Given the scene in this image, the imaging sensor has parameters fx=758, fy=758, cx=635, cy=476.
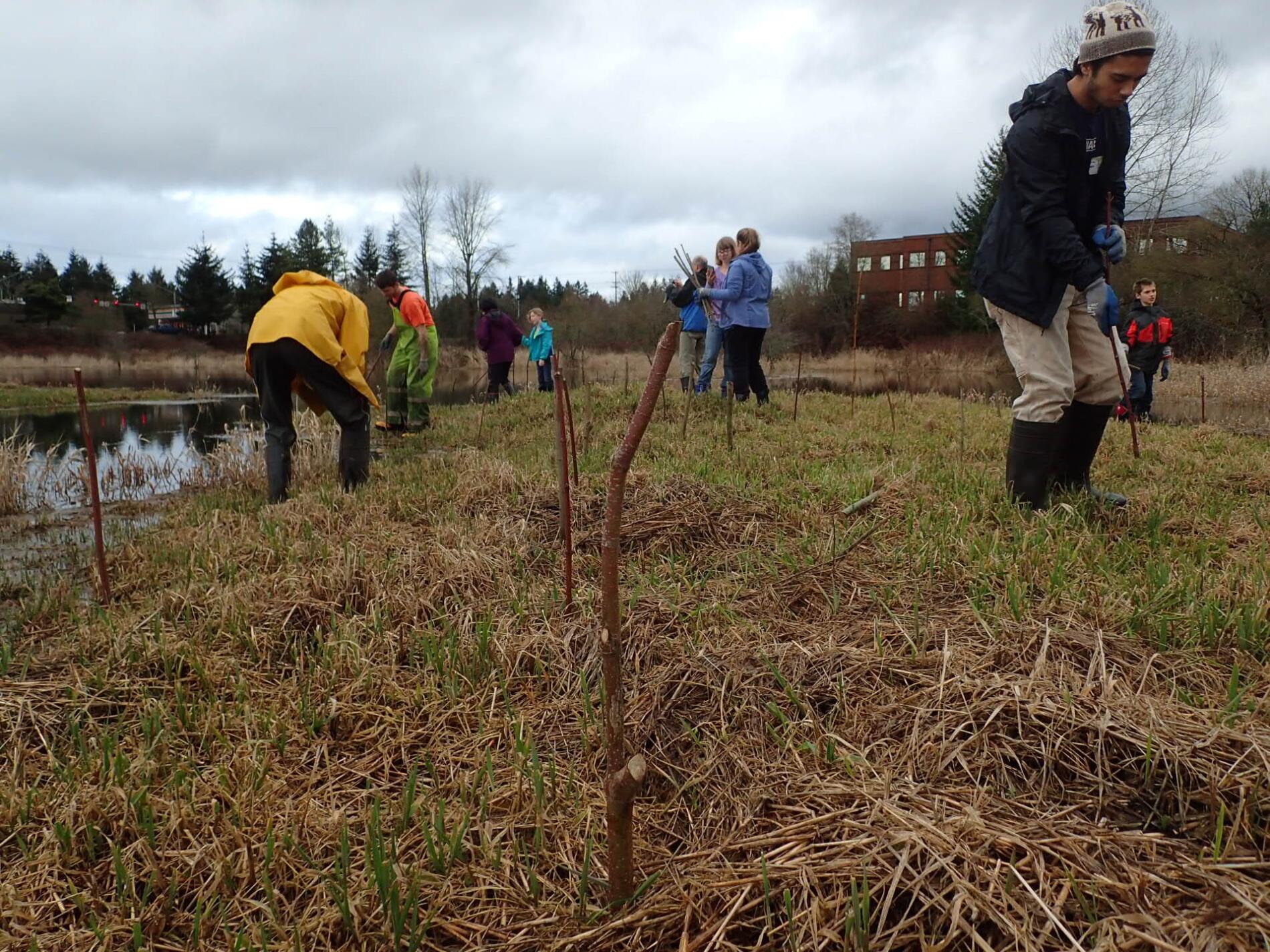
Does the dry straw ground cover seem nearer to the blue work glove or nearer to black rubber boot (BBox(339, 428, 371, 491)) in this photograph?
the blue work glove

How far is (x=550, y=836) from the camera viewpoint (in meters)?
1.60

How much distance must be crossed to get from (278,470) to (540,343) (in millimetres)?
7775

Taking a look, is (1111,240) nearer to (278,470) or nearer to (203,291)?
(278,470)

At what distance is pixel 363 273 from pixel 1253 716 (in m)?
60.0

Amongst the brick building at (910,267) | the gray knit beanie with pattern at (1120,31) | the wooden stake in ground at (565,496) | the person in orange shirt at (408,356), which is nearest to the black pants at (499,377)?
the person in orange shirt at (408,356)

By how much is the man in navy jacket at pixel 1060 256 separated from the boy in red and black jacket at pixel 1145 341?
6.98 m

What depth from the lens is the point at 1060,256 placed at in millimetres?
3158

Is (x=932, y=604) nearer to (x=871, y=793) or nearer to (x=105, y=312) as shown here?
(x=871, y=793)

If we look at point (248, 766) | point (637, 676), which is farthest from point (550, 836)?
point (248, 766)

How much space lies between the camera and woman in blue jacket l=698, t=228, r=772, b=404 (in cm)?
769

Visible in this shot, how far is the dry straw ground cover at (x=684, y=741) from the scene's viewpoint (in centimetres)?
128

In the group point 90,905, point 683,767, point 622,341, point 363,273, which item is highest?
point 363,273

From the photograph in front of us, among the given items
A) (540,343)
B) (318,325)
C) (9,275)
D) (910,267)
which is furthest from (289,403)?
(9,275)

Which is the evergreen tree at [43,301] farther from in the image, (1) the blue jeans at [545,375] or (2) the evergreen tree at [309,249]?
(1) the blue jeans at [545,375]
